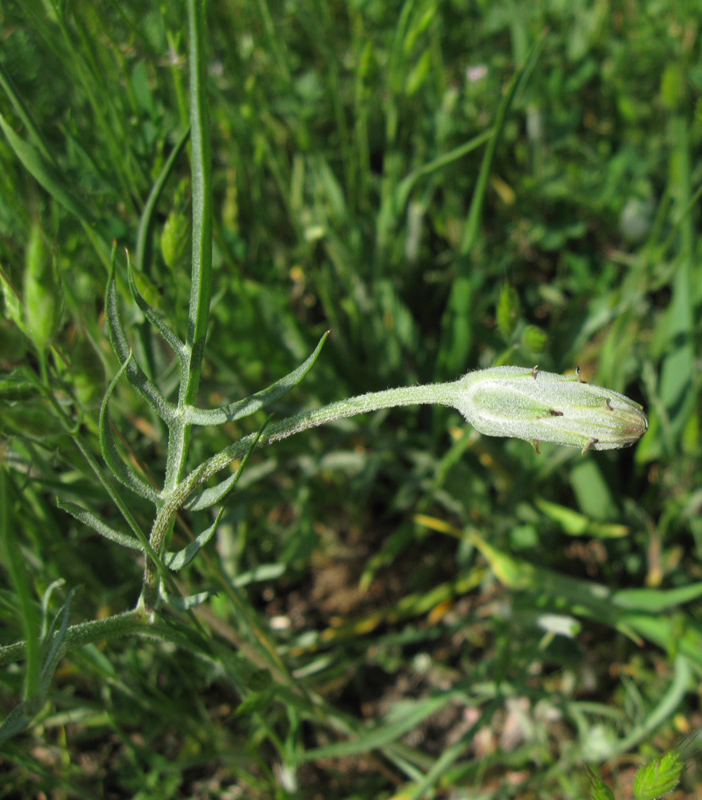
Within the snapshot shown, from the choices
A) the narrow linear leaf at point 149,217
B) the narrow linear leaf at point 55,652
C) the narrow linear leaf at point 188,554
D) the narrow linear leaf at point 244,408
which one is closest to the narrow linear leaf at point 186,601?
the narrow linear leaf at point 188,554

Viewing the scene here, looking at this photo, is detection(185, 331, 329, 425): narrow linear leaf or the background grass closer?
detection(185, 331, 329, 425): narrow linear leaf

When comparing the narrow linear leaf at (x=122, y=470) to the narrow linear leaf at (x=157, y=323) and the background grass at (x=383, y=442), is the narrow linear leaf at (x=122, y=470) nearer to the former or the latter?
the narrow linear leaf at (x=157, y=323)

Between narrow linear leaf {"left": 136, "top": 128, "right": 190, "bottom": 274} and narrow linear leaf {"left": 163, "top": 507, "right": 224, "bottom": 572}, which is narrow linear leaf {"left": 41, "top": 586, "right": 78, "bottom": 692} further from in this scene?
narrow linear leaf {"left": 136, "top": 128, "right": 190, "bottom": 274}

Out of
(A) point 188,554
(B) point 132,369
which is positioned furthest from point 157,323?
(A) point 188,554

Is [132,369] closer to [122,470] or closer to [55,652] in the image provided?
[122,470]

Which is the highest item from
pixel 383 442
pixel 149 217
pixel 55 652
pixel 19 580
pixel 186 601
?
pixel 149 217

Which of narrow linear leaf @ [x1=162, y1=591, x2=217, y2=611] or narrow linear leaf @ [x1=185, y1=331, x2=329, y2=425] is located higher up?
narrow linear leaf @ [x1=185, y1=331, x2=329, y2=425]

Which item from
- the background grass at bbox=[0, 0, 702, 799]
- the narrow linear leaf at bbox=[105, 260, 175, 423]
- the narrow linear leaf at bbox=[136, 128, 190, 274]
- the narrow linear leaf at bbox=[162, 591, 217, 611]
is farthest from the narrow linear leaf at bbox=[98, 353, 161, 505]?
the narrow linear leaf at bbox=[136, 128, 190, 274]
